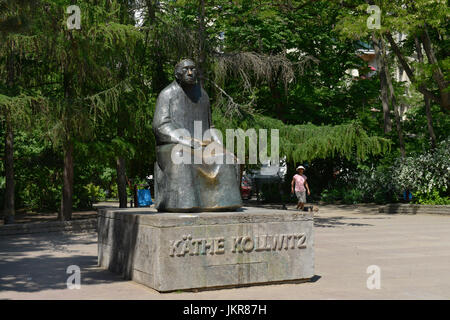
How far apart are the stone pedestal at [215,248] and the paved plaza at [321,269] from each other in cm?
18

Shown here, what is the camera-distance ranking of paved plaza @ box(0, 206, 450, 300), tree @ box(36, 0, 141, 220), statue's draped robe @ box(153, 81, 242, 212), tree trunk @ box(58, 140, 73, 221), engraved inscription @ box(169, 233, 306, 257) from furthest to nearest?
tree trunk @ box(58, 140, 73, 221) < tree @ box(36, 0, 141, 220) < statue's draped robe @ box(153, 81, 242, 212) < engraved inscription @ box(169, 233, 306, 257) < paved plaza @ box(0, 206, 450, 300)

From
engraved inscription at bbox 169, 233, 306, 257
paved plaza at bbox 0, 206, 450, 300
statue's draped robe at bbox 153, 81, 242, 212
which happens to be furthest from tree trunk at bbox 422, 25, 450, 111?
engraved inscription at bbox 169, 233, 306, 257

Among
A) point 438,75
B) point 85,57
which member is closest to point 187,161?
point 85,57

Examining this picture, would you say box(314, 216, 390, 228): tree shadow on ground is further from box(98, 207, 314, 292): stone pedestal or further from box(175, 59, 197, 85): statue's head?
box(175, 59, 197, 85): statue's head

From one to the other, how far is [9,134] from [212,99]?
218 inches

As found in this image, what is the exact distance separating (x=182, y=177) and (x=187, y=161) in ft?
0.79

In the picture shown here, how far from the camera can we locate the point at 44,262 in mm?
10562

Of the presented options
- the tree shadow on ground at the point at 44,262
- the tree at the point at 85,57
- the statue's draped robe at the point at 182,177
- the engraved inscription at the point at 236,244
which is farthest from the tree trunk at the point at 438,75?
the engraved inscription at the point at 236,244

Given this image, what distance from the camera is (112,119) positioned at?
15.9m

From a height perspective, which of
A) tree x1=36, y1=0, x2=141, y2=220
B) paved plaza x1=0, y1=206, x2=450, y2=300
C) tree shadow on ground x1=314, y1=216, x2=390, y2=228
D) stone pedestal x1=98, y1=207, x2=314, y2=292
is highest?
tree x1=36, y1=0, x2=141, y2=220

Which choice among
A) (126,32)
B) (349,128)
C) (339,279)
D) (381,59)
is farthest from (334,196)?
(339,279)

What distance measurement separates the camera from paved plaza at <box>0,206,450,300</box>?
7.64 meters

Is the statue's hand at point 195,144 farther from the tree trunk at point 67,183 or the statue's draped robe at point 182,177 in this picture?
the tree trunk at point 67,183

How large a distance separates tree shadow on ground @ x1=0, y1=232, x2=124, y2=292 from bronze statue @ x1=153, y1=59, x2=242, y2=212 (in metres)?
1.54
